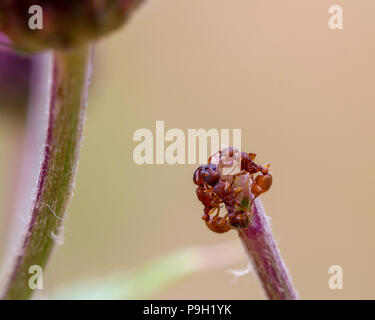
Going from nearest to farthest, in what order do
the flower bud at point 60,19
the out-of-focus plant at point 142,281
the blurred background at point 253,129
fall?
1. the flower bud at point 60,19
2. the out-of-focus plant at point 142,281
3. the blurred background at point 253,129

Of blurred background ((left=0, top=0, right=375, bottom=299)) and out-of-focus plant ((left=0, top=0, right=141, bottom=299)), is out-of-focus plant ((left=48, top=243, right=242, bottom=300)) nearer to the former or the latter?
out-of-focus plant ((left=0, top=0, right=141, bottom=299))

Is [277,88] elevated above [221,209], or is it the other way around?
[277,88]

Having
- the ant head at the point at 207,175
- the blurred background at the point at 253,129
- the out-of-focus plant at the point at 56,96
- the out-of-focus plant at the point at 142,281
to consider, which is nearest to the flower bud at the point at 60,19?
the out-of-focus plant at the point at 56,96

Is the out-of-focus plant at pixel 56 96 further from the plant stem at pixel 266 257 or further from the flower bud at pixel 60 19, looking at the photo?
the plant stem at pixel 266 257

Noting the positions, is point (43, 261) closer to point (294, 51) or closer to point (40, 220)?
point (40, 220)

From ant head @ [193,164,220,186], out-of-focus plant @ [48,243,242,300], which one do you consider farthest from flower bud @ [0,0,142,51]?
out-of-focus plant @ [48,243,242,300]
